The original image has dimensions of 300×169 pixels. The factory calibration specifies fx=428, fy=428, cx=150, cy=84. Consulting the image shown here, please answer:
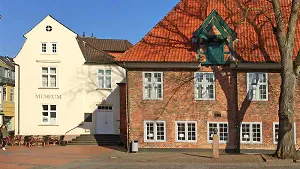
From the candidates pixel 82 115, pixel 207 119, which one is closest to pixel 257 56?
pixel 207 119

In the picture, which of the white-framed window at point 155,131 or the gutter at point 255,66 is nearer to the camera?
the gutter at point 255,66

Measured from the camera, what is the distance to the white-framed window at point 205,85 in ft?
82.3

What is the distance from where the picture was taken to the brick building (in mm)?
24609

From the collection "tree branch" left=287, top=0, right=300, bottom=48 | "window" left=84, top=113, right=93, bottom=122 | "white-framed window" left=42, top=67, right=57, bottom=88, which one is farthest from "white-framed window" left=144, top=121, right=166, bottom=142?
"white-framed window" left=42, top=67, right=57, bottom=88

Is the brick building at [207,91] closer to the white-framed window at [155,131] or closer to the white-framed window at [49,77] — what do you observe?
the white-framed window at [155,131]

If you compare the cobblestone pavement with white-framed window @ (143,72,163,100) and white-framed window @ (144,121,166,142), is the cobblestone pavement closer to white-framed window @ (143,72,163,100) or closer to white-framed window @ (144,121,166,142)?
white-framed window @ (144,121,166,142)

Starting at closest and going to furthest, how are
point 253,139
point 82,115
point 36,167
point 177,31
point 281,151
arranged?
1. point 36,167
2. point 281,151
3. point 253,139
4. point 177,31
5. point 82,115

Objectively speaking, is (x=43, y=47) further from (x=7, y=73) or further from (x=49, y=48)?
(x=7, y=73)

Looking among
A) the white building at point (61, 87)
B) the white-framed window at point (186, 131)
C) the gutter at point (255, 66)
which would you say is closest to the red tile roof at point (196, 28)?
the gutter at point (255, 66)

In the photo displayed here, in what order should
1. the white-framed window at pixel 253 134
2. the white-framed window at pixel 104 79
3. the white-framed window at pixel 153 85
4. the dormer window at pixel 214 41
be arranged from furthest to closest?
the white-framed window at pixel 104 79, the white-framed window at pixel 153 85, the dormer window at pixel 214 41, the white-framed window at pixel 253 134

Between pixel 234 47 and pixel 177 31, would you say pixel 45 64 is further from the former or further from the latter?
pixel 234 47

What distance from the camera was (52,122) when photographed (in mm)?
34938

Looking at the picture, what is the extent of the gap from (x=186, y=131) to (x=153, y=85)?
331 centimetres

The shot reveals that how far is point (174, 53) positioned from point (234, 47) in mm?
3581
